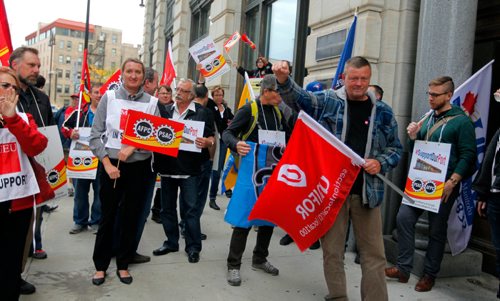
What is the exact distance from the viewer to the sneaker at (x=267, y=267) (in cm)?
467

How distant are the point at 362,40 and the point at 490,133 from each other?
6.24 feet

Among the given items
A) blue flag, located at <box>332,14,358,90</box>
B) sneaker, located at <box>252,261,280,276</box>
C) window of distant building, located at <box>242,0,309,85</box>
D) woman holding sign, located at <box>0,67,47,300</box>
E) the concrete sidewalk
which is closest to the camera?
woman holding sign, located at <box>0,67,47,300</box>

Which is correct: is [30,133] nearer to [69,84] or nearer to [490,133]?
[490,133]

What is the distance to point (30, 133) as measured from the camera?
3.06 meters

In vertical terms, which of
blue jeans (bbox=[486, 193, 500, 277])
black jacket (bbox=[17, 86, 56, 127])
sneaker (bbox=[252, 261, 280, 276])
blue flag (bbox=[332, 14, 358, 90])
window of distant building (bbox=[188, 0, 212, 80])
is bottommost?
sneaker (bbox=[252, 261, 280, 276])

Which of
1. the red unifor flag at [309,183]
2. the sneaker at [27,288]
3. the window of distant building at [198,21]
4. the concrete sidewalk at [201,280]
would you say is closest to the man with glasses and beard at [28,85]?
the sneaker at [27,288]

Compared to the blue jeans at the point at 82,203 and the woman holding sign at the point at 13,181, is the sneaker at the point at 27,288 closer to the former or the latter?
the woman holding sign at the point at 13,181

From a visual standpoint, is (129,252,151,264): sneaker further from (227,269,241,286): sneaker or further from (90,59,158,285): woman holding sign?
(227,269,241,286): sneaker

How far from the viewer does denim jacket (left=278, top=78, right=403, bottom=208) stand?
3521 millimetres

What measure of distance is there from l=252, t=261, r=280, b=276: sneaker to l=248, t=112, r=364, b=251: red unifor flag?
44.5 inches

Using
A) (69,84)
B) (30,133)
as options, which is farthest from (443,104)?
(69,84)

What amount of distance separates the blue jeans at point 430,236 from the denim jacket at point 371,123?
3.92ft

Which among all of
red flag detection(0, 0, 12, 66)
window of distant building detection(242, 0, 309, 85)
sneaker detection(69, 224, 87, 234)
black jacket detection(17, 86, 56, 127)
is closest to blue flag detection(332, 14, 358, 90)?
window of distant building detection(242, 0, 309, 85)

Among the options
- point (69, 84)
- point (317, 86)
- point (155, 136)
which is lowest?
point (155, 136)
